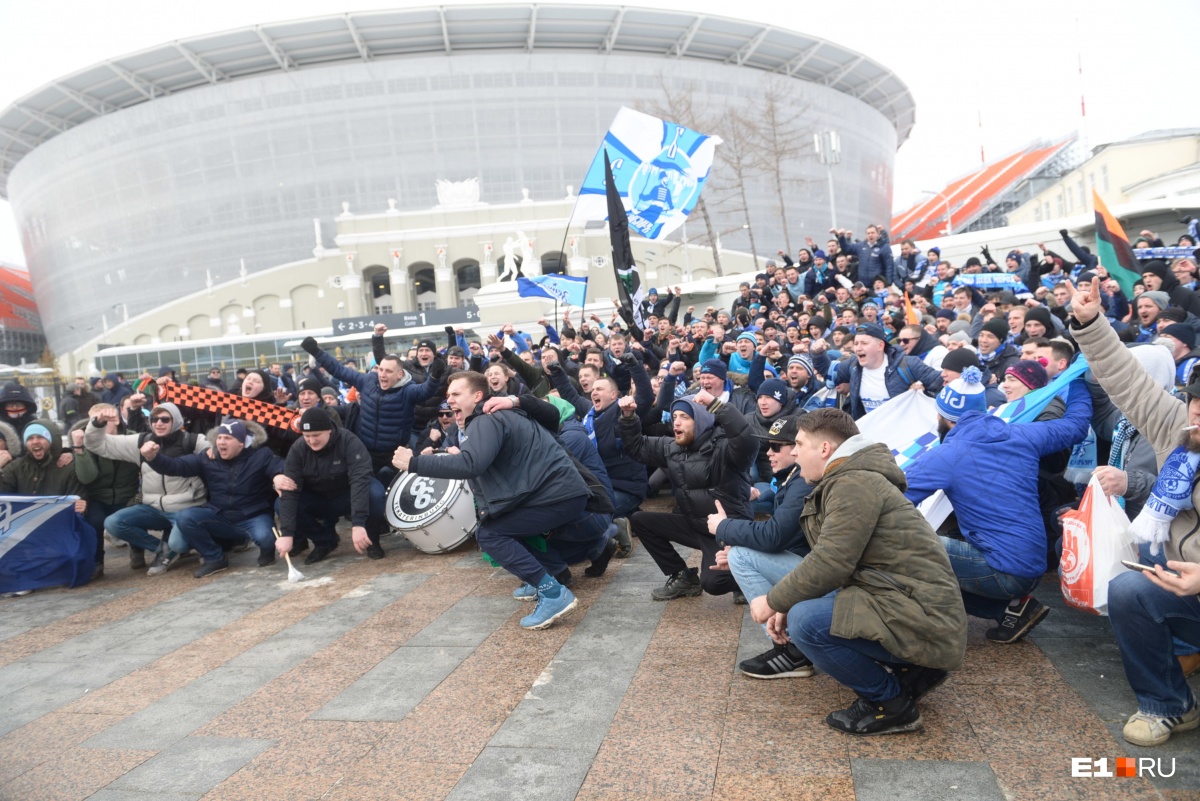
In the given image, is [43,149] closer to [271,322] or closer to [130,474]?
[271,322]

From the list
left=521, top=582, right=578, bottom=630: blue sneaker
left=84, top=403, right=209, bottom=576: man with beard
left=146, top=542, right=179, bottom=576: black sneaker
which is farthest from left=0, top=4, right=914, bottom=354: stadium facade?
left=521, top=582, right=578, bottom=630: blue sneaker

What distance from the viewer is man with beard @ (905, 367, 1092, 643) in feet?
12.9

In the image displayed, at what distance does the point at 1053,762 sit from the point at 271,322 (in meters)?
57.1

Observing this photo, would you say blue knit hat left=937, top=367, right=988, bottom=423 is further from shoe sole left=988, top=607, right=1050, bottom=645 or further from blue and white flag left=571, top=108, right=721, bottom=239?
blue and white flag left=571, top=108, right=721, bottom=239

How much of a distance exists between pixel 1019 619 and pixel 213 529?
260 inches

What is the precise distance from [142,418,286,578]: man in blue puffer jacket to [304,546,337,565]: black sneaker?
1.18 ft

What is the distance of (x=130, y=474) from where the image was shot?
7.78 meters

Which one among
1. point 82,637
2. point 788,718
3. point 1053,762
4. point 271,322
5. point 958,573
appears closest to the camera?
point 1053,762

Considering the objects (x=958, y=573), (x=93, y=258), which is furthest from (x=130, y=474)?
(x=93, y=258)

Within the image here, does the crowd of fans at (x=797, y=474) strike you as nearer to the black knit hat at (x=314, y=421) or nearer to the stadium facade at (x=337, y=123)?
the black knit hat at (x=314, y=421)

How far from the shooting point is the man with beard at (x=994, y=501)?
3922 mm

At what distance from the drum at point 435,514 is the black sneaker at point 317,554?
0.83 metres

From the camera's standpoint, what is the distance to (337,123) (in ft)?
190

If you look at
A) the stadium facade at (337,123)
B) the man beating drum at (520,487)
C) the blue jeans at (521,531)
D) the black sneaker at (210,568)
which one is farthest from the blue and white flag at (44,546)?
the stadium facade at (337,123)
